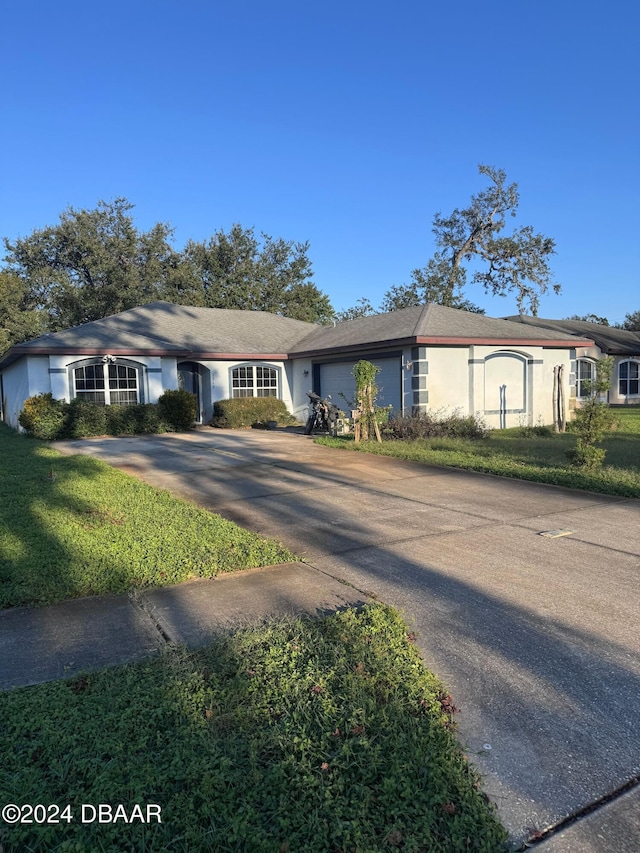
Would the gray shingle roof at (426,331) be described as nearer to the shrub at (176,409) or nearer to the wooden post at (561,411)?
the wooden post at (561,411)

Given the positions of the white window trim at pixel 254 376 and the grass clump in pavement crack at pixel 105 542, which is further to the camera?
the white window trim at pixel 254 376

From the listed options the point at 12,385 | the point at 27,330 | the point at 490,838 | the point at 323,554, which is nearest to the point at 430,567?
the point at 323,554

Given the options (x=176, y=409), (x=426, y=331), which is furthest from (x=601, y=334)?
(x=176, y=409)

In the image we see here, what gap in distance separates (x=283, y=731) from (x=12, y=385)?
24.1m

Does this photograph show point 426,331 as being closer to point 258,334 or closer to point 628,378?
point 258,334

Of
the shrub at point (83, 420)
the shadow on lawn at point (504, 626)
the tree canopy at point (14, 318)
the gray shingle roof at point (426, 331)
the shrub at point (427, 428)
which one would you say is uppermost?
the tree canopy at point (14, 318)

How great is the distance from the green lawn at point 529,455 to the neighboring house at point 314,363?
2252 millimetres

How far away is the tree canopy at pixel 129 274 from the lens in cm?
3744

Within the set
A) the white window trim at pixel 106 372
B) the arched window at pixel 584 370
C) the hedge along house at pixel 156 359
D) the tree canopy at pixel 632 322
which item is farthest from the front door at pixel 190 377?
the tree canopy at pixel 632 322

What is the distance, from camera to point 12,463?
12.0 metres

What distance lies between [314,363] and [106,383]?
7.41 m

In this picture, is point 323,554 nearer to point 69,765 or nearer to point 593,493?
point 69,765

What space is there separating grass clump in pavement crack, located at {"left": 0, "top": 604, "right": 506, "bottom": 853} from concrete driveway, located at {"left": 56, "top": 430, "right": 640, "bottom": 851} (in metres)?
0.26

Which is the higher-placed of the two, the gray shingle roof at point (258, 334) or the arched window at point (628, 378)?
the gray shingle roof at point (258, 334)
